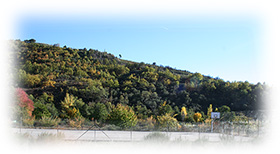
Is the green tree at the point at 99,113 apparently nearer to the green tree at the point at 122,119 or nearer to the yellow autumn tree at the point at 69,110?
the yellow autumn tree at the point at 69,110

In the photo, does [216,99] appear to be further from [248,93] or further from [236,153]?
[236,153]

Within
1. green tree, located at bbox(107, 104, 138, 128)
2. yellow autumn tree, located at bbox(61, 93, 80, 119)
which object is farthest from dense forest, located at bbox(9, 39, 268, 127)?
green tree, located at bbox(107, 104, 138, 128)

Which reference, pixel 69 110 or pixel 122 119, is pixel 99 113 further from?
pixel 122 119

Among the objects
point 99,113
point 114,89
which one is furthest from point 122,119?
point 114,89

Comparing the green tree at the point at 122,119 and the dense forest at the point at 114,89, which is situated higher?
the dense forest at the point at 114,89

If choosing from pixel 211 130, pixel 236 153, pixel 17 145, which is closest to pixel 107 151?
pixel 17 145

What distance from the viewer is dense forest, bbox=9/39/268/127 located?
3853cm

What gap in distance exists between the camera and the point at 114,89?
48.9 meters

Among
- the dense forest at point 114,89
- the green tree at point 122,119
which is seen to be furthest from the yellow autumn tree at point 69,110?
the green tree at point 122,119

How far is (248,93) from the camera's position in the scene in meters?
44.6

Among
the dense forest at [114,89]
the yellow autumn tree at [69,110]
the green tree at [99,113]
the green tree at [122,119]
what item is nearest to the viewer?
the green tree at [122,119]

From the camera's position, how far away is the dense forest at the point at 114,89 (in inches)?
1517

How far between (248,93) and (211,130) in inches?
970

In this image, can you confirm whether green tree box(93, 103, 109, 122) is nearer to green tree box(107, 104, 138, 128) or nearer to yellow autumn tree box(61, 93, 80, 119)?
yellow autumn tree box(61, 93, 80, 119)
